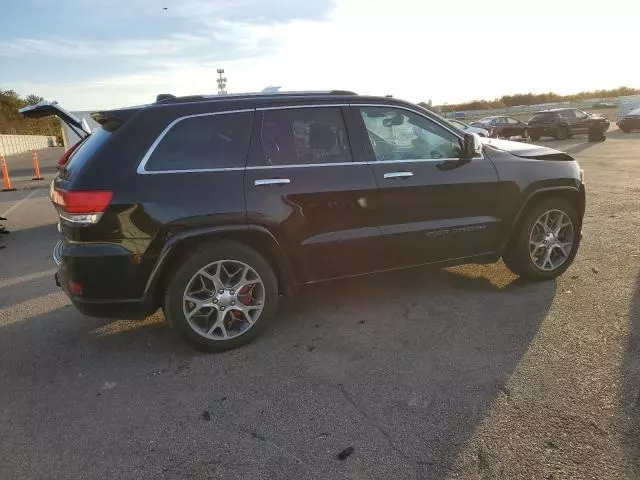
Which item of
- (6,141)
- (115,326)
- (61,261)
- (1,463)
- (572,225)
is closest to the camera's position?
(1,463)

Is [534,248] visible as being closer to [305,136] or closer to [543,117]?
[305,136]

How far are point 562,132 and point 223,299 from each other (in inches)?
1088

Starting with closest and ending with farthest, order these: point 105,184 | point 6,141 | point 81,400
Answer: point 81,400, point 105,184, point 6,141

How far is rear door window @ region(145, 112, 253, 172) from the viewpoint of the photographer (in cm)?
379

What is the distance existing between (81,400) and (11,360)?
3.37 feet

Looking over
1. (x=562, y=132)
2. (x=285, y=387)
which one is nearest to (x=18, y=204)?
(x=285, y=387)

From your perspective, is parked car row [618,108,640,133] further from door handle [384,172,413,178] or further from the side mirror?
door handle [384,172,413,178]

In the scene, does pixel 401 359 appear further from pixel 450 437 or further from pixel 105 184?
pixel 105 184

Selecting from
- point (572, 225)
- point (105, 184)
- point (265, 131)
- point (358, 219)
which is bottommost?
point (572, 225)

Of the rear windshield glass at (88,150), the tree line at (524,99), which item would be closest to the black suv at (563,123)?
the rear windshield glass at (88,150)

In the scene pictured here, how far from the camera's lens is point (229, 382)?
355cm

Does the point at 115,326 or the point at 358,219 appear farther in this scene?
the point at 115,326

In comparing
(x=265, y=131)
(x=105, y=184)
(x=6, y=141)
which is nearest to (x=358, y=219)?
(x=265, y=131)

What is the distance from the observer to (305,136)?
423cm
